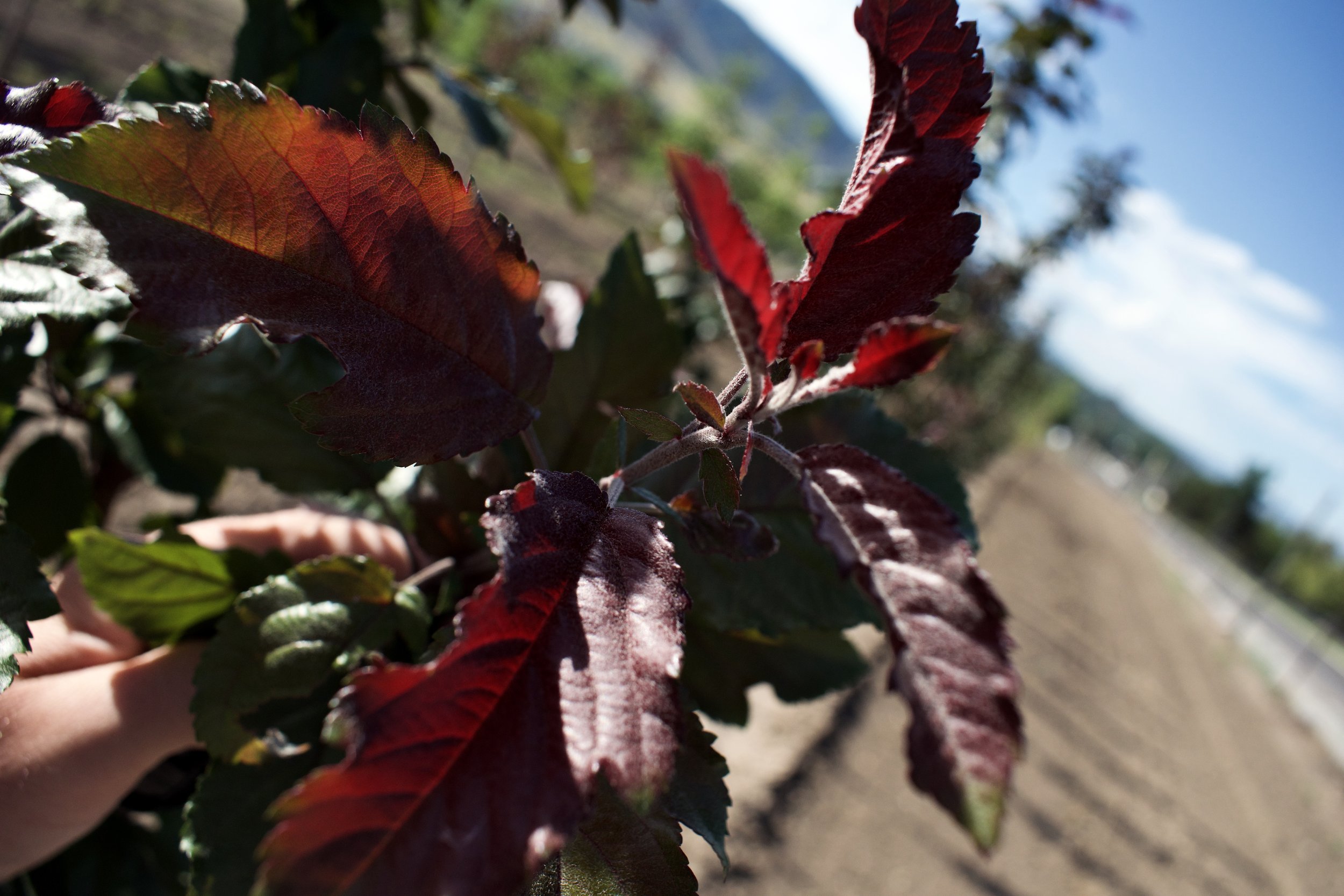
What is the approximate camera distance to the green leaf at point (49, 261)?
0.48 metres

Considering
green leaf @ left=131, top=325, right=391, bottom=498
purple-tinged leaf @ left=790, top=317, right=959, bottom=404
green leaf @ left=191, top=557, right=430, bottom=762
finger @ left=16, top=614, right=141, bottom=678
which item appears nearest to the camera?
purple-tinged leaf @ left=790, top=317, right=959, bottom=404

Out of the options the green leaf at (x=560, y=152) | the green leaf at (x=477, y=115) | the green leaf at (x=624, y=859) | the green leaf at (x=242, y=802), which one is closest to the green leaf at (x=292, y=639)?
the green leaf at (x=242, y=802)

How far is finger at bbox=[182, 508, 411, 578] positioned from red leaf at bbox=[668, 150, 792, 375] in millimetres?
615

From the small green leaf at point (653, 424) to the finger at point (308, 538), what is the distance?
0.48 m

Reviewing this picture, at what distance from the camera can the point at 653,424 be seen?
1.85ft

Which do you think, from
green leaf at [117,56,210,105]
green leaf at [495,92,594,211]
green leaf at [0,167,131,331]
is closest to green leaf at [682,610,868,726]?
green leaf at [0,167,131,331]

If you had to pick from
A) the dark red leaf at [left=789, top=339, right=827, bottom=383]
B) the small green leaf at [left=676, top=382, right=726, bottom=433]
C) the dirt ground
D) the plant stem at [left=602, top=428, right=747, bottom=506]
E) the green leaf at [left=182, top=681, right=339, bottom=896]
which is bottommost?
the dirt ground

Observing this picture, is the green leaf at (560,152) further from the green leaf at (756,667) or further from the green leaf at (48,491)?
the green leaf at (756,667)

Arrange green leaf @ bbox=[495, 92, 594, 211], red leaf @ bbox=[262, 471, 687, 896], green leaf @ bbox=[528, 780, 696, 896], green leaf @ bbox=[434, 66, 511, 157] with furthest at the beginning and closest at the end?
green leaf @ bbox=[495, 92, 594, 211] → green leaf @ bbox=[434, 66, 511, 157] → green leaf @ bbox=[528, 780, 696, 896] → red leaf @ bbox=[262, 471, 687, 896]

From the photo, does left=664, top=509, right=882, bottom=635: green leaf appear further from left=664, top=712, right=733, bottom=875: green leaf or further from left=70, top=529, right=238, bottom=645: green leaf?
left=70, top=529, right=238, bottom=645: green leaf

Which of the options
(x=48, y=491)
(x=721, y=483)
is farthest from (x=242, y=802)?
(x=48, y=491)

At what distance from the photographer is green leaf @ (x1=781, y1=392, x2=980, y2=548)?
0.83 meters

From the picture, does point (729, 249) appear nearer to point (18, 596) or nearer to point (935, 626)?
point (935, 626)

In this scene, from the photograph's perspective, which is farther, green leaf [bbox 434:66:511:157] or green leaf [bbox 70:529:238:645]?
green leaf [bbox 434:66:511:157]
